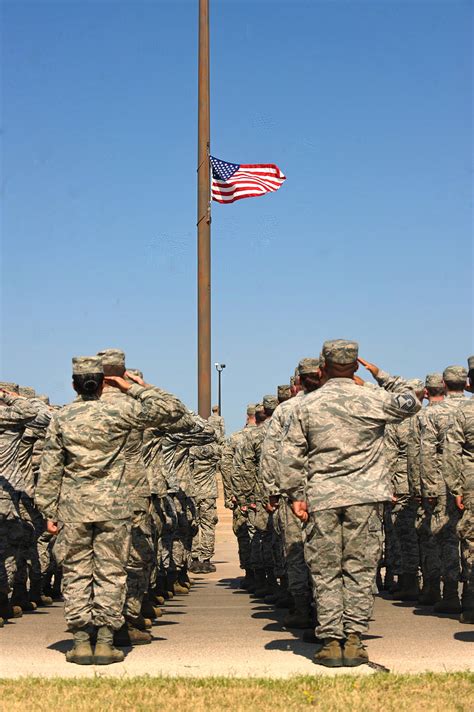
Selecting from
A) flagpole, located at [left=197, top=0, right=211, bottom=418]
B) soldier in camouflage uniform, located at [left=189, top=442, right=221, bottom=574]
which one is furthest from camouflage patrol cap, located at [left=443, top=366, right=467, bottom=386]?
flagpole, located at [left=197, top=0, right=211, bottom=418]

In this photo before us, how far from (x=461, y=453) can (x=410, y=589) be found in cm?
353

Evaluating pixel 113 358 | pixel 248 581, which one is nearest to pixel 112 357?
pixel 113 358

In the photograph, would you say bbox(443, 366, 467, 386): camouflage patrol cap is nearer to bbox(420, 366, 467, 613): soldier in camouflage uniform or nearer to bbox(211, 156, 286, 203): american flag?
bbox(420, 366, 467, 613): soldier in camouflage uniform

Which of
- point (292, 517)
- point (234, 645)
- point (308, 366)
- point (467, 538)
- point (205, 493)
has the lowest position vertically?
point (234, 645)

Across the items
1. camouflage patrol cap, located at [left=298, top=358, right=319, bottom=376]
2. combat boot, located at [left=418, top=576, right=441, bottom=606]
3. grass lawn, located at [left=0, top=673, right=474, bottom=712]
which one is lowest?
grass lawn, located at [left=0, top=673, right=474, bottom=712]

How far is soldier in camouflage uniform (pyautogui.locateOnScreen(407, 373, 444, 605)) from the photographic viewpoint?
40.2 ft

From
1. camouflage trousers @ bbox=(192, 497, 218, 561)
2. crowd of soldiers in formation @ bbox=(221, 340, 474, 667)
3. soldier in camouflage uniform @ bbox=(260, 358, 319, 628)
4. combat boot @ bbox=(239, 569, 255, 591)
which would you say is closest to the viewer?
crowd of soldiers in formation @ bbox=(221, 340, 474, 667)

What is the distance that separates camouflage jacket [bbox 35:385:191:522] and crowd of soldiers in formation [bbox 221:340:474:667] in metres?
1.11

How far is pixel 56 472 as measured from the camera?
348 inches

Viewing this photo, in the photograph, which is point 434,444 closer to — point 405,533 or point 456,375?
point 456,375

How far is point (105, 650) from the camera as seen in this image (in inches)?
336

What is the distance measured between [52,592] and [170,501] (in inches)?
72.4

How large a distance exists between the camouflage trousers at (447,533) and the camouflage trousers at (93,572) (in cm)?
404

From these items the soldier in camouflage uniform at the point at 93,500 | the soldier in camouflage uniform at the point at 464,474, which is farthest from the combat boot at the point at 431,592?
the soldier in camouflage uniform at the point at 93,500
